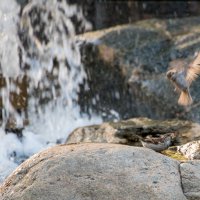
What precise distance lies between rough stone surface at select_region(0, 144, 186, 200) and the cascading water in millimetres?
2487

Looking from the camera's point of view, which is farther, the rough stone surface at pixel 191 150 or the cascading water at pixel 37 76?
the cascading water at pixel 37 76

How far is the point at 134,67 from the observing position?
9.99 metres

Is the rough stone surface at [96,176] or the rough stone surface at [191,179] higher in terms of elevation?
the rough stone surface at [96,176]

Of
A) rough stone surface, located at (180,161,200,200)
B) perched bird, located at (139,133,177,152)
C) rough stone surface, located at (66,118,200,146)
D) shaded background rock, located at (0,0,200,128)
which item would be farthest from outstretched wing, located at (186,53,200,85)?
shaded background rock, located at (0,0,200,128)

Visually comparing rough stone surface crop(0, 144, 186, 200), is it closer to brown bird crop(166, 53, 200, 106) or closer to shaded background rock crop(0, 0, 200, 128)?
brown bird crop(166, 53, 200, 106)

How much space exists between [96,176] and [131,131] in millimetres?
A: 2701

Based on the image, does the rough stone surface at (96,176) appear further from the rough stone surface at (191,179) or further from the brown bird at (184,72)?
the brown bird at (184,72)

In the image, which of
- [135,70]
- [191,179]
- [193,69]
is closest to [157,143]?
[193,69]

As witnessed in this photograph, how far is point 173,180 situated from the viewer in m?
4.55

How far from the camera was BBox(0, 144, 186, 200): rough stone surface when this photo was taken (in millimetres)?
4438

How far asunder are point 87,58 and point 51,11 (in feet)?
6.30

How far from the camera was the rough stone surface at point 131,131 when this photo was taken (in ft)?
23.0

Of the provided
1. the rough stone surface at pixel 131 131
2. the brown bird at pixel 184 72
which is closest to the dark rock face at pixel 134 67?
the rough stone surface at pixel 131 131

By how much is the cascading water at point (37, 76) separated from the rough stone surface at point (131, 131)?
0.82 metres
